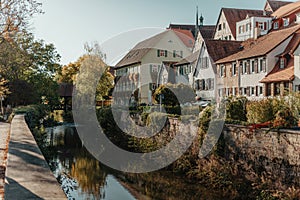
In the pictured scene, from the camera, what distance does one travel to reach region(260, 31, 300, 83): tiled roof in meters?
31.1

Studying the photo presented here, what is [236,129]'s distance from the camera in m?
16.8

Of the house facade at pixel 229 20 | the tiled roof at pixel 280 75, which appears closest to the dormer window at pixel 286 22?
the house facade at pixel 229 20

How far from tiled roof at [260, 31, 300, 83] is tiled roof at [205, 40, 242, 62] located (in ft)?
28.3

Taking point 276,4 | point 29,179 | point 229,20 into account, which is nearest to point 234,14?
point 229,20

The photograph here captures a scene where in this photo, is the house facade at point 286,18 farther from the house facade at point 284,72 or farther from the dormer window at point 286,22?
the house facade at point 284,72

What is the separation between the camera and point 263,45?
3584 cm

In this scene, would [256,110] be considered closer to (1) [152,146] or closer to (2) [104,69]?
(1) [152,146]

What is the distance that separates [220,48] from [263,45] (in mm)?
7238

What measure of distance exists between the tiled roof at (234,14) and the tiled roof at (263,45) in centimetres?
1441

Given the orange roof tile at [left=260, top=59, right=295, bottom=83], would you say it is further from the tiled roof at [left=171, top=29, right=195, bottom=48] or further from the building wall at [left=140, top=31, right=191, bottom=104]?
the tiled roof at [left=171, top=29, right=195, bottom=48]

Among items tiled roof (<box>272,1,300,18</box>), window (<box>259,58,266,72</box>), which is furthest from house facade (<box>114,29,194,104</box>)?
window (<box>259,58,266,72</box>)

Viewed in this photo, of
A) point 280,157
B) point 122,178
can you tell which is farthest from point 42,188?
point 122,178

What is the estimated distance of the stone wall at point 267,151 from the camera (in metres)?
13.3

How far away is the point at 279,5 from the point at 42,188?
58.2 meters
